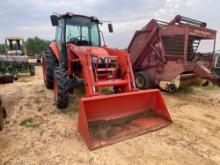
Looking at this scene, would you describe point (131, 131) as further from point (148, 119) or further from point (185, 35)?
point (185, 35)

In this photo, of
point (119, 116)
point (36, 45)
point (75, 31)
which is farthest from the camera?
point (36, 45)

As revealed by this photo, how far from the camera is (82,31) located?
239 inches

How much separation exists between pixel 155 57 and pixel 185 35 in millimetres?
1345

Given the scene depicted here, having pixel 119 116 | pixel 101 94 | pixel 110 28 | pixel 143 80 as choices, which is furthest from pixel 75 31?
pixel 143 80

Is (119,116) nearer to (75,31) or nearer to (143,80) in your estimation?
(75,31)

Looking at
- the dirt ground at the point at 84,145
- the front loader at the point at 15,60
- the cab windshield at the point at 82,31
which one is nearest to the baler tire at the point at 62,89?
the dirt ground at the point at 84,145

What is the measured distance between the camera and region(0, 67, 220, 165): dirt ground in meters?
3.30

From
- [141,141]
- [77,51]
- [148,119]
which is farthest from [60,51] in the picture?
[141,141]

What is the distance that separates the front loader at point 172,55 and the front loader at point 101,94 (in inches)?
97.5

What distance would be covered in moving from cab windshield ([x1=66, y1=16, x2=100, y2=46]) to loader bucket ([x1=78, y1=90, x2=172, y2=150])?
2.41 meters

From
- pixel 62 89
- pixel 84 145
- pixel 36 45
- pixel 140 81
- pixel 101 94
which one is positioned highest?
pixel 36 45

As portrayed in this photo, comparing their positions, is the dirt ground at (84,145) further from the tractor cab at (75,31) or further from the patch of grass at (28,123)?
the tractor cab at (75,31)

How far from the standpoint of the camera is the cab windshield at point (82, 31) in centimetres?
589

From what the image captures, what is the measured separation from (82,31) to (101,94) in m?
2.15
